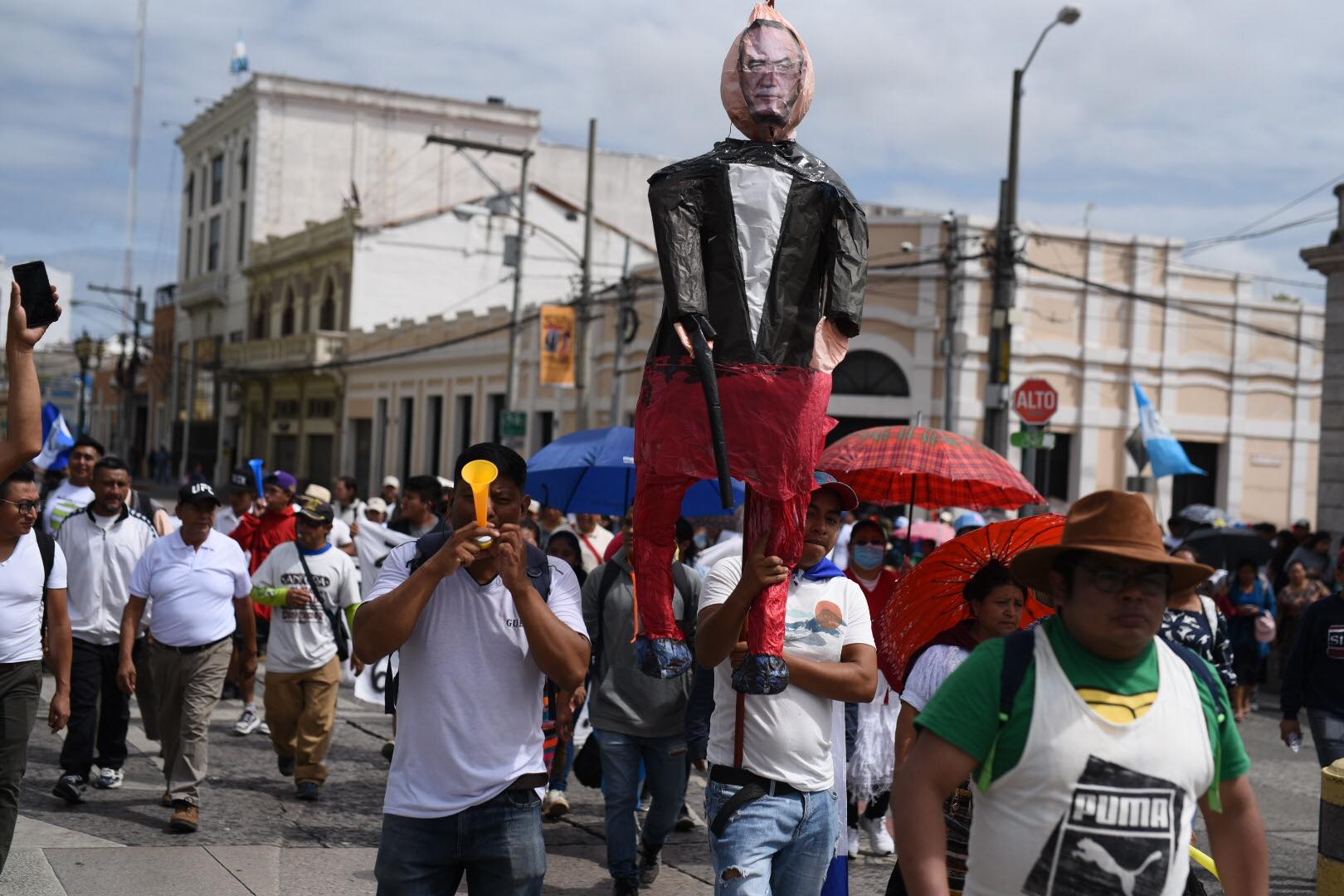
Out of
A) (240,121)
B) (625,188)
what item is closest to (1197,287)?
(625,188)

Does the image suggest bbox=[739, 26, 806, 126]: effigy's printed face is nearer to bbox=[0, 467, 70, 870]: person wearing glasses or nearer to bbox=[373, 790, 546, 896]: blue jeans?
bbox=[373, 790, 546, 896]: blue jeans

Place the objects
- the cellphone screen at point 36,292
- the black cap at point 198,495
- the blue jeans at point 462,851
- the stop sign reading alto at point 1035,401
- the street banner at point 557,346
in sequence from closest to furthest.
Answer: the blue jeans at point 462,851
the cellphone screen at point 36,292
the black cap at point 198,495
the stop sign reading alto at point 1035,401
the street banner at point 557,346

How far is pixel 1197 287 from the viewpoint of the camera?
97.0 ft

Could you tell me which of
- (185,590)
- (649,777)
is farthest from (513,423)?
(649,777)

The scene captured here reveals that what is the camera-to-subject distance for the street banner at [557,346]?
28.8 metres

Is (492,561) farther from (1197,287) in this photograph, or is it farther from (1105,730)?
(1197,287)

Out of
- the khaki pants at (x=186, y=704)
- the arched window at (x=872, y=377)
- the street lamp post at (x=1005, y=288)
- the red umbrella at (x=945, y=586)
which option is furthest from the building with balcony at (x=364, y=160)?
the red umbrella at (x=945, y=586)

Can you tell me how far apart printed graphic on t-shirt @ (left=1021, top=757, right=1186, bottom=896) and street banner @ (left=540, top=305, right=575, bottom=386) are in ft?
85.9

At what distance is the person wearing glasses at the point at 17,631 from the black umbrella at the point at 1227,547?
457 inches

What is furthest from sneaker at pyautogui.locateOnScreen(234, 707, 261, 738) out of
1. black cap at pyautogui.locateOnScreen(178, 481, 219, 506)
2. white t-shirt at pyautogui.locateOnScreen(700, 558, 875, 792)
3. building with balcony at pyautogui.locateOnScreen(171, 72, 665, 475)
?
building with balcony at pyautogui.locateOnScreen(171, 72, 665, 475)

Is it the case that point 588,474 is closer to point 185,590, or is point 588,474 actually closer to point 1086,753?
point 185,590

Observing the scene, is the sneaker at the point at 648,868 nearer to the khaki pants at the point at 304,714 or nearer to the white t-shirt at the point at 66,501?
the khaki pants at the point at 304,714

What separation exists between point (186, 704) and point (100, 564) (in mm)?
1232

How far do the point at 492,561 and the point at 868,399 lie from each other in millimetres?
24483
